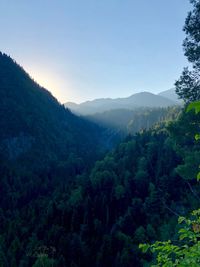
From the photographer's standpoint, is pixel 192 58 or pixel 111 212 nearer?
pixel 192 58

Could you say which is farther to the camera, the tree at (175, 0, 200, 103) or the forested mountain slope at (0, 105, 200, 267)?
the forested mountain slope at (0, 105, 200, 267)

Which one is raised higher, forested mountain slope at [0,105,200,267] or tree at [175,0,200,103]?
tree at [175,0,200,103]

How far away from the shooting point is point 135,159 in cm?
11125

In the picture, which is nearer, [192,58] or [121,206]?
[192,58]

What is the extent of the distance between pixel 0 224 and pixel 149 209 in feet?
177

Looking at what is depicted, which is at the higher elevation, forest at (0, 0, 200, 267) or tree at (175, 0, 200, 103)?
tree at (175, 0, 200, 103)

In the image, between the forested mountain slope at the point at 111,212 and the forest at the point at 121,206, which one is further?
the forested mountain slope at the point at 111,212

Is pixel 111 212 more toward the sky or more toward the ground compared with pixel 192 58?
more toward the ground

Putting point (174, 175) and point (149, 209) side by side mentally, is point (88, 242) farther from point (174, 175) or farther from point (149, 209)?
point (174, 175)

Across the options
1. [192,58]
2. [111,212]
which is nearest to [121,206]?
[111,212]

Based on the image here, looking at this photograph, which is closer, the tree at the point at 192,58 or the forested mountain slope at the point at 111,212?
the tree at the point at 192,58

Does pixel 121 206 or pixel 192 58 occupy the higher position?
pixel 192 58

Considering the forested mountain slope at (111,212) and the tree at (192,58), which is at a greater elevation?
the tree at (192,58)

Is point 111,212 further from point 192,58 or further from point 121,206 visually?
point 192,58
